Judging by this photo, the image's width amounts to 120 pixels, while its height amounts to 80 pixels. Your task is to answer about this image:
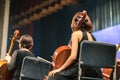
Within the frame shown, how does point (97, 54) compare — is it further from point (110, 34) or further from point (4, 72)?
point (110, 34)

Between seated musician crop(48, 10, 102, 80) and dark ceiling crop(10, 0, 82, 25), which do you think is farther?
dark ceiling crop(10, 0, 82, 25)

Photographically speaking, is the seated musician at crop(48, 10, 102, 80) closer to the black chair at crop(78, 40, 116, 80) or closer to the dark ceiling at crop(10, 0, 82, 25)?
the black chair at crop(78, 40, 116, 80)

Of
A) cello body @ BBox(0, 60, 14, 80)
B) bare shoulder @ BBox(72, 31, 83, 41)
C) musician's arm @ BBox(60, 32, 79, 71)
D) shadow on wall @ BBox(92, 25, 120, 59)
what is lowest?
cello body @ BBox(0, 60, 14, 80)

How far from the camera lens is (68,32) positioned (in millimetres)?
5402

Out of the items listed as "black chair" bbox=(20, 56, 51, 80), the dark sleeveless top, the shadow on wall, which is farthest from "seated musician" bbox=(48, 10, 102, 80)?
the shadow on wall

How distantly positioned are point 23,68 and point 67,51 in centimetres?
73

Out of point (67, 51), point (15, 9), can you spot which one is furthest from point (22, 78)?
point (15, 9)

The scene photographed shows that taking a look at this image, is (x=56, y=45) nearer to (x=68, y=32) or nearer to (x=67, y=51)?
(x=68, y=32)

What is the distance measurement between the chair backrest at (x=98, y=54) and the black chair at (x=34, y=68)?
0.82 metres

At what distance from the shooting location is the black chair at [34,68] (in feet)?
9.44

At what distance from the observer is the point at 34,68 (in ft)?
9.76

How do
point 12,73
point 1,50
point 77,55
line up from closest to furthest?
point 77,55
point 12,73
point 1,50

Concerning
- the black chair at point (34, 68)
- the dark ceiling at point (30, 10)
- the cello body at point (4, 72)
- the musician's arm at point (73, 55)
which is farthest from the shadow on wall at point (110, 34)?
the musician's arm at point (73, 55)

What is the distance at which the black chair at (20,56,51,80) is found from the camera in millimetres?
2877
